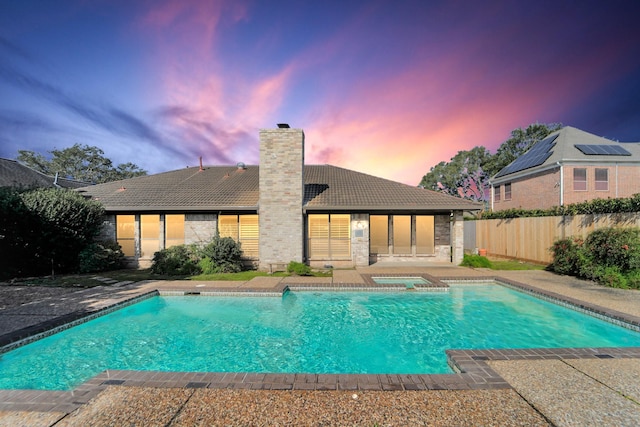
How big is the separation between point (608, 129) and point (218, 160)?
119 feet

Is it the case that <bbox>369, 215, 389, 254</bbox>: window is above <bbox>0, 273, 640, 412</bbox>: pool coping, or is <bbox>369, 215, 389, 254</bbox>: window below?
above

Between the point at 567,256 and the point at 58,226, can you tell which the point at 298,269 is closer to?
the point at 58,226

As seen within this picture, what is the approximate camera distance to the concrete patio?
3166 mm

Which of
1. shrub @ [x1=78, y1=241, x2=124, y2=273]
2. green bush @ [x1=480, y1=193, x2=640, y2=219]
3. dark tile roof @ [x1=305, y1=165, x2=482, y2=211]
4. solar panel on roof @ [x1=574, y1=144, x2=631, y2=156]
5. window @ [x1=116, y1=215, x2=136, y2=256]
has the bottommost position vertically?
shrub @ [x1=78, y1=241, x2=124, y2=273]

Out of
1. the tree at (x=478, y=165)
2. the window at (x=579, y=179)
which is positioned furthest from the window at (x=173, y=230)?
the tree at (x=478, y=165)

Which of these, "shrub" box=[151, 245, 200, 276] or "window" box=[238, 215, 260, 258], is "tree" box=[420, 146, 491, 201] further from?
"shrub" box=[151, 245, 200, 276]

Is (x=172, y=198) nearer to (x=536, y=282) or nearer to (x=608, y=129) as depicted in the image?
(x=536, y=282)

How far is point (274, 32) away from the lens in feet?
37.3

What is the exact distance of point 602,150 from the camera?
19.5 metres

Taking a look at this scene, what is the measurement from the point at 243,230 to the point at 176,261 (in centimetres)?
329

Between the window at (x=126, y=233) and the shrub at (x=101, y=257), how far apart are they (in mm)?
421

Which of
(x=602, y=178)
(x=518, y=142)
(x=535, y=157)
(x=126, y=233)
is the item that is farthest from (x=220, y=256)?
(x=518, y=142)

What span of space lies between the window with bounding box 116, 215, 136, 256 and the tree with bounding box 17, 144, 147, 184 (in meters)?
41.4

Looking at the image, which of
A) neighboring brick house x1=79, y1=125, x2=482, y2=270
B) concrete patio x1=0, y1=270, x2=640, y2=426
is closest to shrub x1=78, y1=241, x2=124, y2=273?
neighboring brick house x1=79, y1=125, x2=482, y2=270
